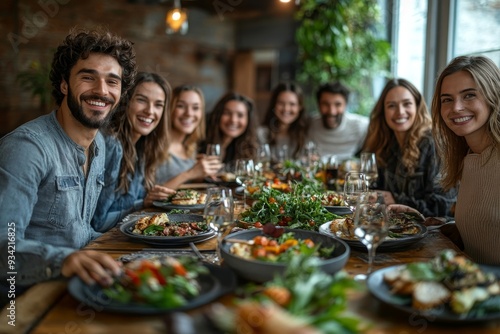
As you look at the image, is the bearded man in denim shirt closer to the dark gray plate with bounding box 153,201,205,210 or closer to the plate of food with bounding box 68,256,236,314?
the plate of food with bounding box 68,256,236,314

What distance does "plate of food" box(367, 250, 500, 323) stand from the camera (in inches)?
38.7

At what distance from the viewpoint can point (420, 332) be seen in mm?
957

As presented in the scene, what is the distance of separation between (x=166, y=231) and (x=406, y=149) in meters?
1.92

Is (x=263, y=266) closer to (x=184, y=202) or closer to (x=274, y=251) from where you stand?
(x=274, y=251)

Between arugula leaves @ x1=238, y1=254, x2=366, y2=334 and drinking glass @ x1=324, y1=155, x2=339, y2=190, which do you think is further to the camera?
drinking glass @ x1=324, y1=155, x2=339, y2=190

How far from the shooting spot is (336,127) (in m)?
4.59

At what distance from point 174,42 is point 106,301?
7.14m

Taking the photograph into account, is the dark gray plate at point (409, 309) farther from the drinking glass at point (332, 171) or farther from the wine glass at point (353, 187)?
the drinking glass at point (332, 171)

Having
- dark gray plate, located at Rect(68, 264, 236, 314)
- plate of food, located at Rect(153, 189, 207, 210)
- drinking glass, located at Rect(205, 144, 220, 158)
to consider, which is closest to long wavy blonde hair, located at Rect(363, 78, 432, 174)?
drinking glass, located at Rect(205, 144, 220, 158)

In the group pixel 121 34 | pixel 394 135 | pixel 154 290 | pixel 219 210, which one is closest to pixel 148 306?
pixel 154 290

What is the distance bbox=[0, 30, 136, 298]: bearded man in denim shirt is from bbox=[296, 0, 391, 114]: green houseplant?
131 inches

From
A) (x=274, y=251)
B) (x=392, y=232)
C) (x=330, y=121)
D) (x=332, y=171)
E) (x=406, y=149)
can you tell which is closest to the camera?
(x=274, y=251)

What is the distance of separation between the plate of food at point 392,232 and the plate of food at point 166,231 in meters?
0.44

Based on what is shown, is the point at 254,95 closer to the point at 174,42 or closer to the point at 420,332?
the point at 174,42
